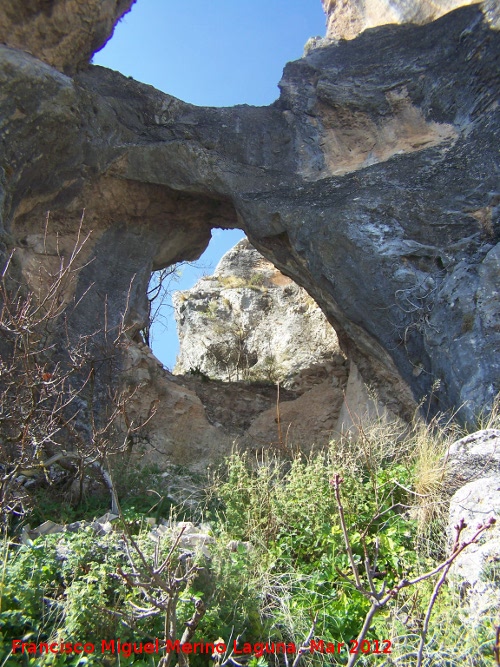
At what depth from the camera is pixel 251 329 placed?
11531 mm

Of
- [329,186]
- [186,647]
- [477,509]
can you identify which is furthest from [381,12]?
[186,647]

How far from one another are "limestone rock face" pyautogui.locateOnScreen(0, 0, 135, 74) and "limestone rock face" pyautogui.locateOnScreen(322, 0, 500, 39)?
4682mm

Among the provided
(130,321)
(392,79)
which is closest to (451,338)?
(130,321)

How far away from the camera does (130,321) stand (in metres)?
8.33

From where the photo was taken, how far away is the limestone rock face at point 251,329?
10047 millimetres

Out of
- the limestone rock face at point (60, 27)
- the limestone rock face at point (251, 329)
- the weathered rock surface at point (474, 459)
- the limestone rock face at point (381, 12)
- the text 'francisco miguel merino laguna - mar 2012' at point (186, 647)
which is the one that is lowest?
the text 'francisco miguel merino laguna - mar 2012' at point (186, 647)

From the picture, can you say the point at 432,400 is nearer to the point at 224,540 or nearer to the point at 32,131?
the point at 224,540

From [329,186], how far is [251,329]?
13.1ft

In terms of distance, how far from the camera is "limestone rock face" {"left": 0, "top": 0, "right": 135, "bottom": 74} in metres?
7.32

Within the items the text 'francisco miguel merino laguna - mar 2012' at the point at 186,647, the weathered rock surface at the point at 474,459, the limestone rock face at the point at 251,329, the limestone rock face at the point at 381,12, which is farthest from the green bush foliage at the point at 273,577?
the limestone rock face at the point at 381,12

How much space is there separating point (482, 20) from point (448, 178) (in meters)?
2.52

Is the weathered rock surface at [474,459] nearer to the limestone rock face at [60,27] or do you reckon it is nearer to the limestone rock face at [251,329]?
the limestone rock face at [251,329]

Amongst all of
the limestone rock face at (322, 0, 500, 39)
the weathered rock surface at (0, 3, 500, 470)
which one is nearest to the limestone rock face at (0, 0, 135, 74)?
the weathered rock surface at (0, 3, 500, 470)

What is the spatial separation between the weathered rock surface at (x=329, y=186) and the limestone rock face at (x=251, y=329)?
6.49ft
